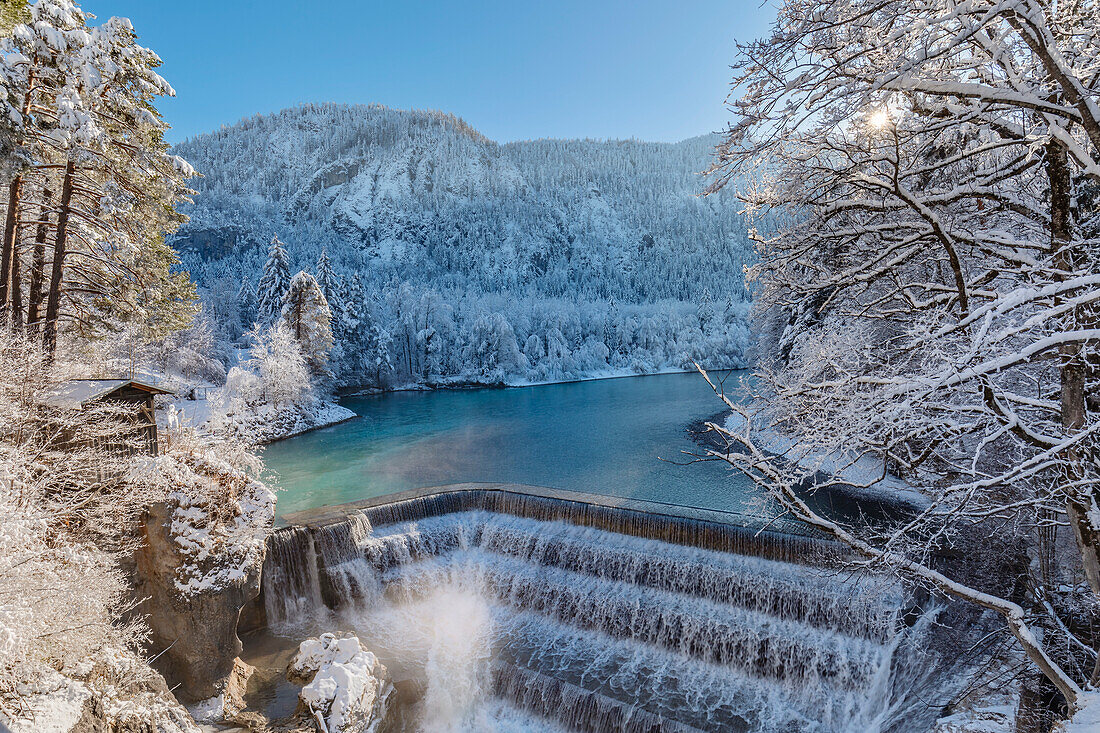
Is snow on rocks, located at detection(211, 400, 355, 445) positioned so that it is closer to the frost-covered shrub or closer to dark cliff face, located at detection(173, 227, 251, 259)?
the frost-covered shrub

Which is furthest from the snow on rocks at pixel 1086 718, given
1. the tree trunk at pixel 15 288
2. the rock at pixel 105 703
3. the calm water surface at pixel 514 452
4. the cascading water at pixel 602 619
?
the tree trunk at pixel 15 288

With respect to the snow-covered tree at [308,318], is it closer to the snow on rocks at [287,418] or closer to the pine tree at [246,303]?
the snow on rocks at [287,418]

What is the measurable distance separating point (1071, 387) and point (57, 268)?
15.5m

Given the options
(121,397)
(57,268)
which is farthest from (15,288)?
(121,397)

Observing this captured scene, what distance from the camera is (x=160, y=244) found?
12398mm

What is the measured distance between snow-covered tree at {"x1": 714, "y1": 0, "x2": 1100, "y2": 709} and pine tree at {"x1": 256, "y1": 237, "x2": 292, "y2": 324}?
138 ft

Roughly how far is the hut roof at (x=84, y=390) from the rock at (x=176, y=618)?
2317mm

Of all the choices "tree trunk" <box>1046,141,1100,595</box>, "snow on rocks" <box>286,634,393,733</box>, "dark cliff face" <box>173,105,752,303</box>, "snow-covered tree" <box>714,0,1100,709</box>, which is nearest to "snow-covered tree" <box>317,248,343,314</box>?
"snow on rocks" <box>286,634,393,733</box>

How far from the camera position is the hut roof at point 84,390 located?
9.14 meters

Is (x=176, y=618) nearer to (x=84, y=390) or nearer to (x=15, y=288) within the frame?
(x=84, y=390)

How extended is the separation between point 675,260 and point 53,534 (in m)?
146

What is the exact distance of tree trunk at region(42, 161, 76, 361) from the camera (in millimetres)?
10508

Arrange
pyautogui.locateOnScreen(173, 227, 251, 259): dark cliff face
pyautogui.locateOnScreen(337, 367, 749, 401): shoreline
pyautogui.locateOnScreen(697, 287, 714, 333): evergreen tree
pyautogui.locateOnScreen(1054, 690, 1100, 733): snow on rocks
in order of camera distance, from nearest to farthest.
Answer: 1. pyautogui.locateOnScreen(1054, 690, 1100, 733): snow on rocks
2. pyautogui.locateOnScreen(337, 367, 749, 401): shoreline
3. pyautogui.locateOnScreen(697, 287, 714, 333): evergreen tree
4. pyautogui.locateOnScreen(173, 227, 251, 259): dark cliff face

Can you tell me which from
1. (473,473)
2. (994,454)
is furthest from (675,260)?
(994,454)
